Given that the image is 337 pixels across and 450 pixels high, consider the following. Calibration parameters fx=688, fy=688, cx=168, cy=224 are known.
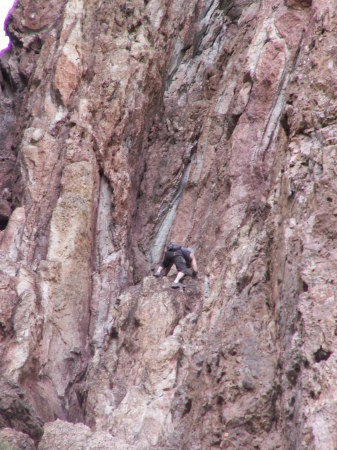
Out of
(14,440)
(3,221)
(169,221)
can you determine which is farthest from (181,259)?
(3,221)

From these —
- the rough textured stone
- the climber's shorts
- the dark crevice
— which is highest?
the climber's shorts

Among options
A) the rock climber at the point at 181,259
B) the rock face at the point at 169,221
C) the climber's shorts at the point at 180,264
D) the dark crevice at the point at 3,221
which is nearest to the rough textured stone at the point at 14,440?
the rock face at the point at 169,221

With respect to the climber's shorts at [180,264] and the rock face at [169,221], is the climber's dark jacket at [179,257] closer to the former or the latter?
the climber's shorts at [180,264]

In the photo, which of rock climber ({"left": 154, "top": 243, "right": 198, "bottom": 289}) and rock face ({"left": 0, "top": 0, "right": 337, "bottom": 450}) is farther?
rock climber ({"left": 154, "top": 243, "right": 198, "bottom": 289})

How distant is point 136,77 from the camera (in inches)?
896

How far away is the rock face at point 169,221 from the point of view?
12.3 metres

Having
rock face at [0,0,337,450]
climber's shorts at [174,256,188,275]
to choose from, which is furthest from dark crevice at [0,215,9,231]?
climber's shorts at [174,256,188,275]

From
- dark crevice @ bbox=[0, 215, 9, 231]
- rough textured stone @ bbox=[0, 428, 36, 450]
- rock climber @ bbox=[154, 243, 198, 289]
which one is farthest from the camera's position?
dark crevice @ bbox=[0, 215, 9, 231]

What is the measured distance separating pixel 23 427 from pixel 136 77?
1281 centimetres

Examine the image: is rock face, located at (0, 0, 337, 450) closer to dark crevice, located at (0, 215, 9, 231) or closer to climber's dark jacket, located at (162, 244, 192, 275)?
dark crevice, located at (0, 215, 9, 231)

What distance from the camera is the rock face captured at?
12.3m

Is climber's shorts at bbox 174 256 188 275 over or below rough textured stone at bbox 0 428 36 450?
over

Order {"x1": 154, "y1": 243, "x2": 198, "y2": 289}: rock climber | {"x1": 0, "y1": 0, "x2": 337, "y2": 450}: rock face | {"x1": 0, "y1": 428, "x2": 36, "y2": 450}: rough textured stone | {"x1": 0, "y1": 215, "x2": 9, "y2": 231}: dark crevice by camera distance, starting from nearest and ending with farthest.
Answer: {"x1": 0, "y1": 0, "x2": 337, "y2": 450}: rock face < {"x1": 0, "y1": 428, "x2": 36, "y2": 450}: rough textured stone < {"x1": 154, "y1": 243, "x2": 198, "y2": 289}: rock climber < {"x1": 0, "y1": 215, "x2": 9, "y2": 231}: dark crevice

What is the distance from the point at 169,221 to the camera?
2155cm
